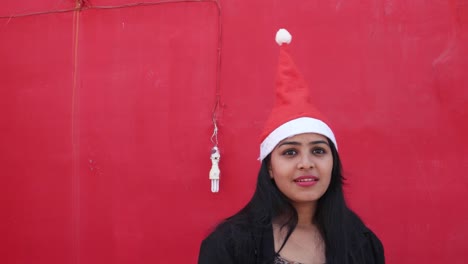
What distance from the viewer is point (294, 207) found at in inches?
74.9

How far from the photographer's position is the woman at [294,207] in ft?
5.69

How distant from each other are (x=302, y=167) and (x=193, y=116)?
1543 mm

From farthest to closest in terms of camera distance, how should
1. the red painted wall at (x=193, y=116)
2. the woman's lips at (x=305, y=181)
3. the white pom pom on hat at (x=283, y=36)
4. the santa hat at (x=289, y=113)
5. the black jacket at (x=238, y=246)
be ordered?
the red painted wall at (x=193, y=116) → the white pom pom on hat at (x=283, y=36) → the santa hat at (x=289, y=113) → the woman's lips at (x=305, y=181) → the black jacket at (x=238, y=246)

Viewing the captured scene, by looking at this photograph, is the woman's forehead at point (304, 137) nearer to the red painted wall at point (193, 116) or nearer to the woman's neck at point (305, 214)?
the woman's neck at point (305, 214)

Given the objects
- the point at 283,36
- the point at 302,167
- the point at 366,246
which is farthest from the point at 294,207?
the point at 283,36

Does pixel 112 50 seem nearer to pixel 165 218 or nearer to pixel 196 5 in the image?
pixel 196 5

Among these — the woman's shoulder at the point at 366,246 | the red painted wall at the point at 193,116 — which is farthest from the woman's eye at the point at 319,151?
the red painted wall at the point at 193,116

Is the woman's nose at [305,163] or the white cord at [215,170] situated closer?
the woman's nose at [305,163]

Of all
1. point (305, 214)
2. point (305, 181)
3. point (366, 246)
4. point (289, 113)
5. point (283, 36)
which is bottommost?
point (366, 246)

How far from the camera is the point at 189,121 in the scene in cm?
321

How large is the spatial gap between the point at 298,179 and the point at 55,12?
2.44 m

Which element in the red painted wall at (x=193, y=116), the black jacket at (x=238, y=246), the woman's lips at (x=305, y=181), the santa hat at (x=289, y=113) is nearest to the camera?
the black jacket at (x=238, y=246)

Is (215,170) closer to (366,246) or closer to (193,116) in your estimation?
(193,116)

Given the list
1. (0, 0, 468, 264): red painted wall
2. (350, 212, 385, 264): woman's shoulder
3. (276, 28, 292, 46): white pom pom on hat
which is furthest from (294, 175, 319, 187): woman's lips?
(0, 0, 468, 264): red painted wall
